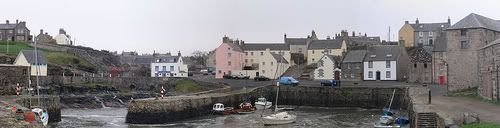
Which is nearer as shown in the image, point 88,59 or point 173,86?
point 173,86

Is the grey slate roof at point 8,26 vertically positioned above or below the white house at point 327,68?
above

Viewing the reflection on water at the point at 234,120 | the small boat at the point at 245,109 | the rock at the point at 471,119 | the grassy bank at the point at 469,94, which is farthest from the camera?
the small boat at the point at 245,109

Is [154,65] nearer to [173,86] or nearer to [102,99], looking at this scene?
[173,86]

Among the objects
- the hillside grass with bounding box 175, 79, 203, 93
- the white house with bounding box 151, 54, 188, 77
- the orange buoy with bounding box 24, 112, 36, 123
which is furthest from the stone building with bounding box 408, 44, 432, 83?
the orange buoy with bounding box 24, 112, 36, 123

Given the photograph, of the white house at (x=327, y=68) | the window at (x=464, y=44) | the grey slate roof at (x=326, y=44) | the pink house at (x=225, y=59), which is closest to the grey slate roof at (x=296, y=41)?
the grey slate roof at (x=326, y=44)

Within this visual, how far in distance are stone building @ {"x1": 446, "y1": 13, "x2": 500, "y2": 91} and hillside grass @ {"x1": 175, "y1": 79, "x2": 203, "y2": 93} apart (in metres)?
30.6

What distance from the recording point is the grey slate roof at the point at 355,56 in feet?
258

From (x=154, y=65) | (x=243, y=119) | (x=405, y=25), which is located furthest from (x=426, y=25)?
(x=243, y=119)

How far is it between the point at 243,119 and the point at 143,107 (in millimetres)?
8322

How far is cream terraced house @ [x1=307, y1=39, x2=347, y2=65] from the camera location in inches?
3706

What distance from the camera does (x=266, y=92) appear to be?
66562 mm

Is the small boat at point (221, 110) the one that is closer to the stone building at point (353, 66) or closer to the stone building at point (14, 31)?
the stone building at point (353, 66)

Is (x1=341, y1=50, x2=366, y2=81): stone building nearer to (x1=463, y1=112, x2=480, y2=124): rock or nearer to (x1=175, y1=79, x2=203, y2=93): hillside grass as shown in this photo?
(x1=175, y1=79, x2=203, y2=93): hillside grass

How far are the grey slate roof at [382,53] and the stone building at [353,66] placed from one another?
90cm
